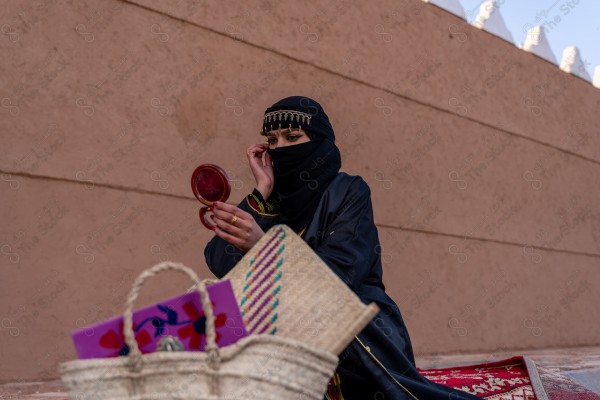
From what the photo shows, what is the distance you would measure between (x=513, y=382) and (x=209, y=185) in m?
1.67

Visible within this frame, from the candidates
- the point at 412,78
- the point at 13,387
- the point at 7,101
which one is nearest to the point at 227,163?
the point at 7,101

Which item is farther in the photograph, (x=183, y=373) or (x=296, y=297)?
(x=296, y=297)

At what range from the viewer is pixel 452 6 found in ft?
19.7

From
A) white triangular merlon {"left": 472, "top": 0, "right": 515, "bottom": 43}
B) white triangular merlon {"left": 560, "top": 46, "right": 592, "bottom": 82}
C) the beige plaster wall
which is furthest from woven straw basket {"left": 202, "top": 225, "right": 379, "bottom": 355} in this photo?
white triangular merlon {"left": 560, "top": 46, "right": 592, "bottom": 82}

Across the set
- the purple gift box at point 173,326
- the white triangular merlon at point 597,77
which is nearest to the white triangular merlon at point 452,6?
the white triangular merlon at point 597,77

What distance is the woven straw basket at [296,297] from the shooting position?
1325mm

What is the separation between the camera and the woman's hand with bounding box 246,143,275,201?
7.63 ft

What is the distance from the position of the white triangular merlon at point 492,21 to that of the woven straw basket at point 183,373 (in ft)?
18.7

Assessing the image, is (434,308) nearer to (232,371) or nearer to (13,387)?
(13,387)

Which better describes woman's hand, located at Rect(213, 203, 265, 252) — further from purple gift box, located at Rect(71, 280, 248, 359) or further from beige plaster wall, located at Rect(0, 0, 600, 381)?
beige plaster wall, located at Rect(0, 0, 600, 381)

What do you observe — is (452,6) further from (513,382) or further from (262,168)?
(262,168)

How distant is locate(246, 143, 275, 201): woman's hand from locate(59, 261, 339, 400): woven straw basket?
1.16 m

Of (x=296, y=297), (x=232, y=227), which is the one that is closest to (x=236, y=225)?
(x=232, y=227)

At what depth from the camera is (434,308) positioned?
5.37 meters
